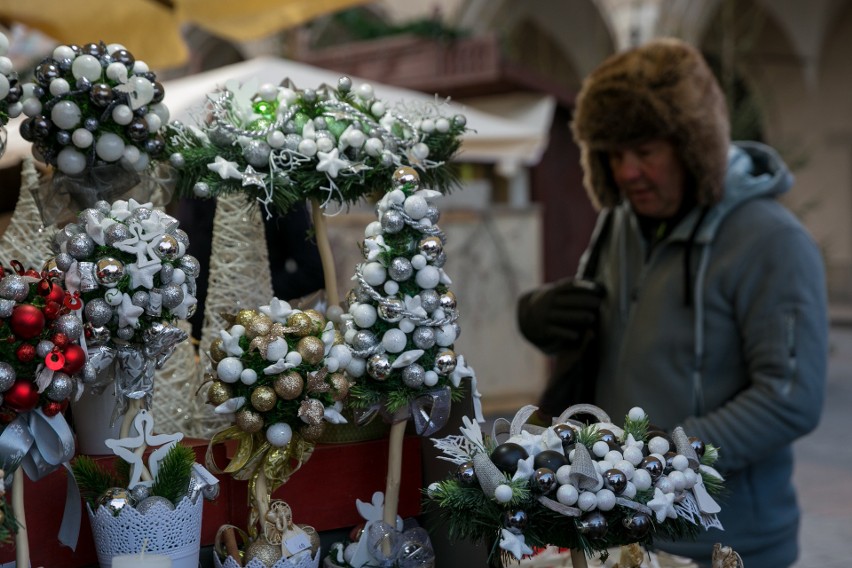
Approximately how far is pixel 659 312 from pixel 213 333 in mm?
1166

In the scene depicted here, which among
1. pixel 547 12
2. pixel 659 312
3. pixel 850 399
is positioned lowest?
pixel 850 399

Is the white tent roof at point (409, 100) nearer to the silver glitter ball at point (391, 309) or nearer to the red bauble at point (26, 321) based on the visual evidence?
the silver glitter ball at point (391, 309)

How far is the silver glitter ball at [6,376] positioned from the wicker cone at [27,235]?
452 mm

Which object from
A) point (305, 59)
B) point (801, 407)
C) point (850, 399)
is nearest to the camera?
point (801, 407)

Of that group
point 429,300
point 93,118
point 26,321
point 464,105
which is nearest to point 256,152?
point 93,118

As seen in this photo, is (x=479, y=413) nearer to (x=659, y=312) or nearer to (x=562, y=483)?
(x=562, y=483)

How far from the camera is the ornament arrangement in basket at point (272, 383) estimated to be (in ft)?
3.21

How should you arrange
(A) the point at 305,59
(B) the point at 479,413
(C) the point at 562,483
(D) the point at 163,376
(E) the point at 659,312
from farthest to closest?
(A) the point at 305,59 < (E) the point at 659,312 < (D) the point at 163,376 < (B) the point at 479,413 < (C) the point at 562,483

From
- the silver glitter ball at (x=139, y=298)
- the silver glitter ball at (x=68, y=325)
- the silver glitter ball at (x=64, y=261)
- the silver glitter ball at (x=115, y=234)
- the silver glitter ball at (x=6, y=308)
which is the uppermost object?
the silver glitter ball at (x=115, y=234)

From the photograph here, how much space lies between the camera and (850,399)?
6.70 metres

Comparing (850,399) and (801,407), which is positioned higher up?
(801,407)

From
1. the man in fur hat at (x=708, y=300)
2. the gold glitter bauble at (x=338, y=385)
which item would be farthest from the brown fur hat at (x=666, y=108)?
the gold glitter bauble at (x=338, y=385)

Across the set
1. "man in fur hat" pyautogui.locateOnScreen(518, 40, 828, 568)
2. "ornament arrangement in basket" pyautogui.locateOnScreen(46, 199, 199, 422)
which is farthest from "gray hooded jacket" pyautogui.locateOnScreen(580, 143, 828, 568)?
"ornament arrangement in basket" pyautogui.locateOnScreen(46, 199, 199, 422)

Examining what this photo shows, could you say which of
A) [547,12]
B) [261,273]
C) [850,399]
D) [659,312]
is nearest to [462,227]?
[850,399]
